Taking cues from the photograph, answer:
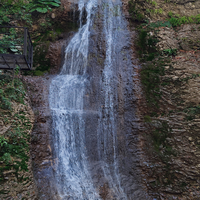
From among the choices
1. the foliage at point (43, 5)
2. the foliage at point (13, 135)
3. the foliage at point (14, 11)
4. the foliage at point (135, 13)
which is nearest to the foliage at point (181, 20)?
the foliage at point (135, 13)

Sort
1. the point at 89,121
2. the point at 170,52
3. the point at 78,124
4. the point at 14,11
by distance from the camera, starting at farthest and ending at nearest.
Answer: the point at 14,11 → the point at 170,52 → the point at 89,121 → the point at 78,124

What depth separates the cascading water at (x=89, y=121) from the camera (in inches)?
244

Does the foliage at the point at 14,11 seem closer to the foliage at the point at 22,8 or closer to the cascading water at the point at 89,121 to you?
the foliage at the point at 22,8

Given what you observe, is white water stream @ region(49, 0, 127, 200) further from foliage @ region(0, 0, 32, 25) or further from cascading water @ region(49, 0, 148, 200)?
foliage @ region(0, 0, 32, 25)

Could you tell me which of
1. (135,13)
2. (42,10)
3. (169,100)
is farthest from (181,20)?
(42,10)

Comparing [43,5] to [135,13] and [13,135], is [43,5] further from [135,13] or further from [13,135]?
[13,135]

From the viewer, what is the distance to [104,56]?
9.34 m

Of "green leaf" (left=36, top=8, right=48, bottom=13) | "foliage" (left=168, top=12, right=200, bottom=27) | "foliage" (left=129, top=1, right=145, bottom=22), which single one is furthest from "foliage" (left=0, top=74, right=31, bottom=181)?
"foliage" (left=168, top=12, right=200, bottom=27)

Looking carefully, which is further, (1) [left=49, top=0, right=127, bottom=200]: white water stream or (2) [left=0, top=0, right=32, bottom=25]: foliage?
(2) [left=0, top=0, right=32, bottom=25]: foliage

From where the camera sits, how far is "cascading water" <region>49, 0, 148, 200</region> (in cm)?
620

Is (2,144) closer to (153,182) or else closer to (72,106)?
(72,106)

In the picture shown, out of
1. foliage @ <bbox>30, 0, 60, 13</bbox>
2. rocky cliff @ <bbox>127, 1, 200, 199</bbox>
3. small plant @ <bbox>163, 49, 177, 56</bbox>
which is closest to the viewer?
rocky cliff @ <bbox>127, 1, 200, 199</bbox>

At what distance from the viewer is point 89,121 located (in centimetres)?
753

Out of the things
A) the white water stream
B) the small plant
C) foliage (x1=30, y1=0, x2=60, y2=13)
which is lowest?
the white water stream
